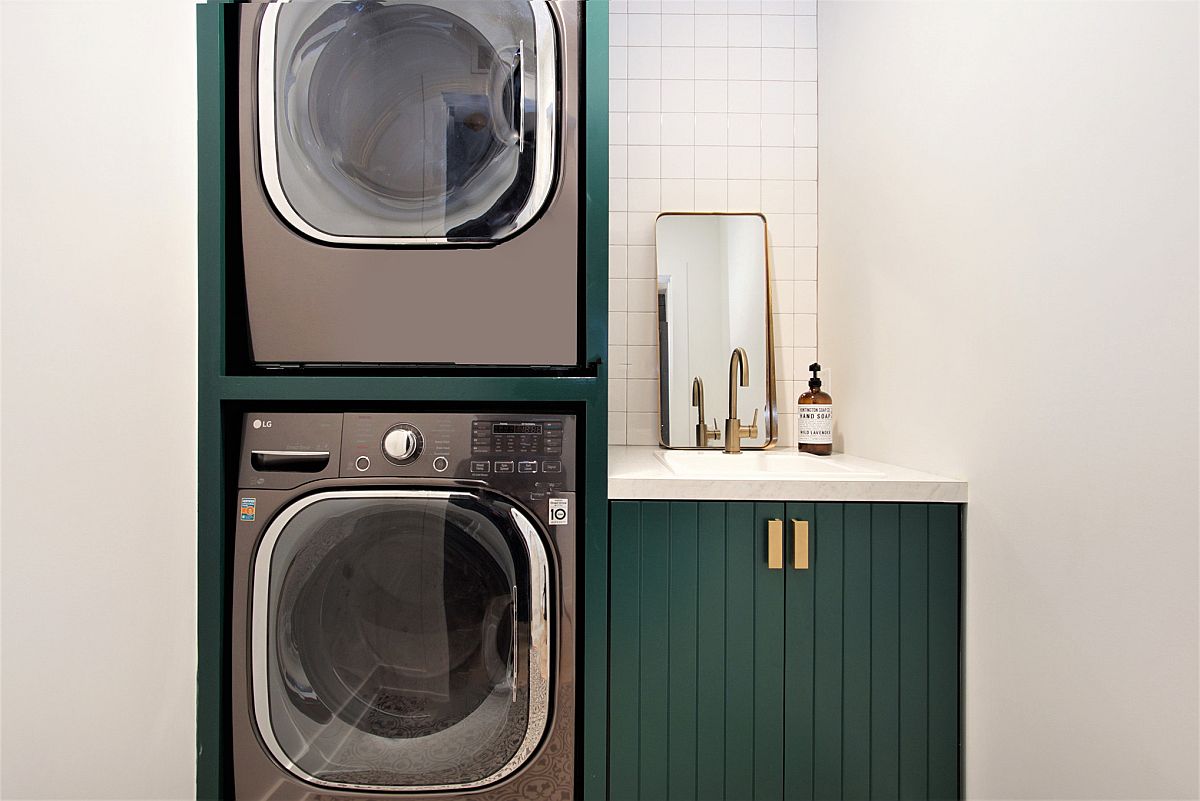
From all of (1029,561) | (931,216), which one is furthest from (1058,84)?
(1029,561)

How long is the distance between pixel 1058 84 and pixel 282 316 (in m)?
1.48

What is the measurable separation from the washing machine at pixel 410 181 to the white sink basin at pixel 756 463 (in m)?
0.54

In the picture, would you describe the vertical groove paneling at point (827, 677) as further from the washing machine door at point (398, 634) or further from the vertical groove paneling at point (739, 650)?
the washing machine door at point (398, 634)

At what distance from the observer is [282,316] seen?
4.35ft

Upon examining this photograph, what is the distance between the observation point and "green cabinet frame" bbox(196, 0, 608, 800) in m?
1.29

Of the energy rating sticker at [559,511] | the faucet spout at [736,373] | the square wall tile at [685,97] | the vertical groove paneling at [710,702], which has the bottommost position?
the vertical groove paneling at [710,702]

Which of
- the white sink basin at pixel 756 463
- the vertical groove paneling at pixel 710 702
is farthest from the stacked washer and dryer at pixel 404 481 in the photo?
the white sink basin at pixel 756 463

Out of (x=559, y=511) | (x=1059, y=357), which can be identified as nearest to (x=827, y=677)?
(x=559, y=511)

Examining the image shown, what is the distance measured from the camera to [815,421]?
6.30 ft

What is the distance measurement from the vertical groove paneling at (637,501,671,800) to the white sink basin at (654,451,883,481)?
245 mm


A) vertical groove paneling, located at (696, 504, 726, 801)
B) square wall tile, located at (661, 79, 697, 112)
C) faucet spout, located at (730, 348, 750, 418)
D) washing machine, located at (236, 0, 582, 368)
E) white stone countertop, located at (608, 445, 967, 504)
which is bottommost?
vertical groove paneling, located at (696, 504, 726, 801)

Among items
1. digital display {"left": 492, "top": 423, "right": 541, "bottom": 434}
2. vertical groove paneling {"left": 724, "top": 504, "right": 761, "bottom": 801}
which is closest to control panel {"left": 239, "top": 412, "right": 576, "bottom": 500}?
digital display {"left": 492, "top": 423, "right": 541, "bottom": 434}

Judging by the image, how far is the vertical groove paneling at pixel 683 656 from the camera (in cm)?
132

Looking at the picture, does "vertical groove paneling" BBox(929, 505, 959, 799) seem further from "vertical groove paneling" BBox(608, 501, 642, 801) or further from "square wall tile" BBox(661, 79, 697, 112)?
"square wall tile" BBox(661, 79, 697, 112)
